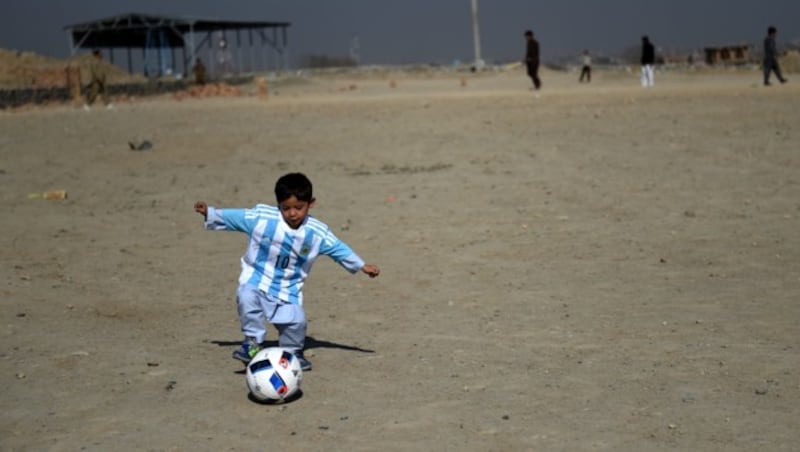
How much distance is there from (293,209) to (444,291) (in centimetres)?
288

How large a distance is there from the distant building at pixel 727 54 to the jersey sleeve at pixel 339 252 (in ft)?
174

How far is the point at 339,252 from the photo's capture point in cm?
690

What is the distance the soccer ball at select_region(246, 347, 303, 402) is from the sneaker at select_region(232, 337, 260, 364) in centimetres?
54

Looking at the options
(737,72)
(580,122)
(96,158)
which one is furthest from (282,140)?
(737,72)

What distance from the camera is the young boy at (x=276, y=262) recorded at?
6.67m

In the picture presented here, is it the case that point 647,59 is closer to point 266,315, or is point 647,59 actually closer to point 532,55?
point 532,55

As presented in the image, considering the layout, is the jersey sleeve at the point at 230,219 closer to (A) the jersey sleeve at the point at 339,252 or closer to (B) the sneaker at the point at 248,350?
(A) the jersey sleeve at the point at 339,252

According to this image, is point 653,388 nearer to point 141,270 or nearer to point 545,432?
point 545,432

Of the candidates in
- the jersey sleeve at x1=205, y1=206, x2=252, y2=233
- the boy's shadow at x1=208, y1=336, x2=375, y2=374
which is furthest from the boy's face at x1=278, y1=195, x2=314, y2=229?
the boy's shadow at x1=208, y1=336, x2=375, y2=374

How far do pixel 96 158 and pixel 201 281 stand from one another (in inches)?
391

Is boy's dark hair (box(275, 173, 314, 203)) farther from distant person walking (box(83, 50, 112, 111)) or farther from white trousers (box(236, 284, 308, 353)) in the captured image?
distant person walking (box(83, 50, 112, 111))

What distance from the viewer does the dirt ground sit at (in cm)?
568

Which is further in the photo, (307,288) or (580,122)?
(580,122)

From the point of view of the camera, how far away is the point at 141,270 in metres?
10.5
